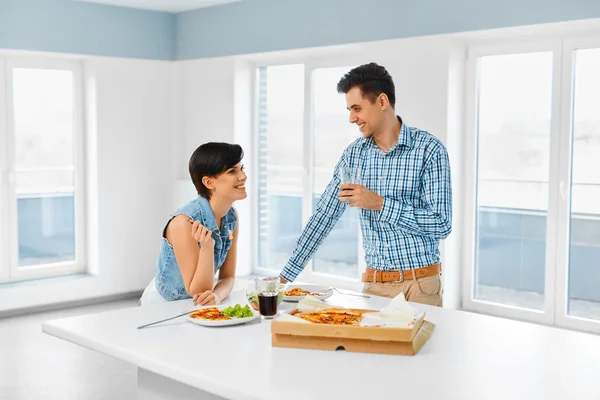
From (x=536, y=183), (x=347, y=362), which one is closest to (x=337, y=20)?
(x=536, y=183)

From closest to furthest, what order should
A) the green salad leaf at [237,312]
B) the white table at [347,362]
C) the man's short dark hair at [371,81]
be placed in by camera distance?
the white table at [347,362], the green salad leaf at [237,312], the man's short dark hair at [371,81]

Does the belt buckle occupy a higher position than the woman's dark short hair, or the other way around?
the woman's dark short hair

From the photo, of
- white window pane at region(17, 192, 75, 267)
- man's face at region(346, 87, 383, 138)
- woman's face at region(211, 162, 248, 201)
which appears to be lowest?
white window pane at region(17, 192, 75, 267)

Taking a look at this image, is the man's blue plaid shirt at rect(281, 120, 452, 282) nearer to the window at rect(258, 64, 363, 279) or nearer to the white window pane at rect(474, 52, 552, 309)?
the white window pane at rect(474, 52, 552, 309)

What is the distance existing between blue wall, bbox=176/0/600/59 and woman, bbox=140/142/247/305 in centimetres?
249

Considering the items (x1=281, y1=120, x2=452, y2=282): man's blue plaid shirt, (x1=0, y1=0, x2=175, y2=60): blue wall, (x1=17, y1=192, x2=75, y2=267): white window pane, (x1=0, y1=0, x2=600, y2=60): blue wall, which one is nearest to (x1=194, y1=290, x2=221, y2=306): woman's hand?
(x1=281, y1=120, x2=452, y2=282): man's blue plaid shirt

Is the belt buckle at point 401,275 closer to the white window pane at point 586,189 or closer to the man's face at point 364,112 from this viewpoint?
the man's face at point 364,112

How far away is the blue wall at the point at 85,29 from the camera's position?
582 cm

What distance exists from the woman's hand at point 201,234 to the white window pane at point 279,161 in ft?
12.4

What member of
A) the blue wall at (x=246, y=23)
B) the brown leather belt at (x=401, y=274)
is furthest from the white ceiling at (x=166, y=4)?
the brown leather belt at (x=401, y=274)

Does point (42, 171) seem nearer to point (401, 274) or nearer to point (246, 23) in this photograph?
point (246, 23)

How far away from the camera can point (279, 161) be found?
259 inches

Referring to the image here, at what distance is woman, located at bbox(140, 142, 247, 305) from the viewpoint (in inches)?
103

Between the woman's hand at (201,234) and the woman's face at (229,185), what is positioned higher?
the woman's face at (229,185)
